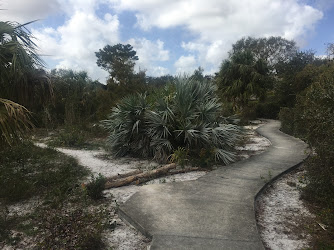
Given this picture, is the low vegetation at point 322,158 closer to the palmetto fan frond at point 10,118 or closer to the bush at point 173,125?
the bush at point 173,125

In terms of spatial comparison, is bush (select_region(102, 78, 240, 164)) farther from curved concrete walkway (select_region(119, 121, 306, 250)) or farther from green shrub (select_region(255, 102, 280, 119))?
green shrub (select_region(255, 102, 280, 119))

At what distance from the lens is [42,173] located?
18.9 ft

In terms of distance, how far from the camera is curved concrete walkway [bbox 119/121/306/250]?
9.77ft

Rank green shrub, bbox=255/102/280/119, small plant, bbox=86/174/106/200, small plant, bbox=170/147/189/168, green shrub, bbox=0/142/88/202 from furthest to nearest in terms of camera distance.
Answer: green shrub, bbox=255/102/280/119
small plant, bbox=170/147/189/168
green shrub, bbox=0/142/88/202
small plant, bbox=86/174/106/200

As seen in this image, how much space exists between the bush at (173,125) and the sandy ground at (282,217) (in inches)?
73.6

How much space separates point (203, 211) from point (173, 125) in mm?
3641

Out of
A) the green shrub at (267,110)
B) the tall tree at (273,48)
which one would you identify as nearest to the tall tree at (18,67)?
the green shrub at (267,110)

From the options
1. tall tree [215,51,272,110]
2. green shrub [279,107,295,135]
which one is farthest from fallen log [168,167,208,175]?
tall tree [215,51,272,110]

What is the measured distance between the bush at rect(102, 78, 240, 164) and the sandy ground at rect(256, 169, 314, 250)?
1.87 m

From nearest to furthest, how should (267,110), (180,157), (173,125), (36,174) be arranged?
(36,174), (180,157), (173,125), (267,110)

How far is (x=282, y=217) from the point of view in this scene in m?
3.82

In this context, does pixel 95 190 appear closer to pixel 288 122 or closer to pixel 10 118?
pixel 10 118

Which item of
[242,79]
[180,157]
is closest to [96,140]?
[180,157]

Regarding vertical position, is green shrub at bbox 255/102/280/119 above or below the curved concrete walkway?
above
